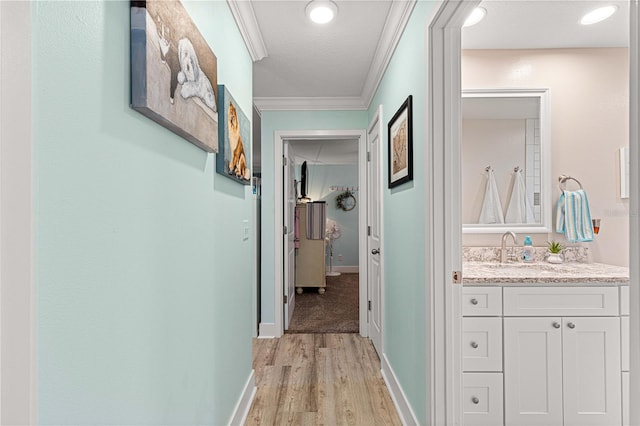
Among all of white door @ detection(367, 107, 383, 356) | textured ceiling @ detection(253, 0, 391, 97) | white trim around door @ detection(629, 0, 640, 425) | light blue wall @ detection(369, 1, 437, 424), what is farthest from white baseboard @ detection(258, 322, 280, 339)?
white trim around door @ detection(629, 0, 640, 425)

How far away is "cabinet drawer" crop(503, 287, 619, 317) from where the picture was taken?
1.80 m

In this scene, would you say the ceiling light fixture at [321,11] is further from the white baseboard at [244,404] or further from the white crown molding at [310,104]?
the white baseboard at [244,404]

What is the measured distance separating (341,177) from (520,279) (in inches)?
235

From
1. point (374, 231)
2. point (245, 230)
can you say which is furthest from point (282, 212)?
point (245, 230)

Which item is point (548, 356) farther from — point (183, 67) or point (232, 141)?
point (183, 67)

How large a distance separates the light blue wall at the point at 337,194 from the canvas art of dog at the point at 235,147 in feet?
18.6

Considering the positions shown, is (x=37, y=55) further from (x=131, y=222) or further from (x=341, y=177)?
(x=341, y=177)

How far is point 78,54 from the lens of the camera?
693 millimetres

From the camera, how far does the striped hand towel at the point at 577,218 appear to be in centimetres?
232

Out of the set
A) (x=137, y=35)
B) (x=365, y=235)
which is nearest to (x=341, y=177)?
(x=365, y=235)

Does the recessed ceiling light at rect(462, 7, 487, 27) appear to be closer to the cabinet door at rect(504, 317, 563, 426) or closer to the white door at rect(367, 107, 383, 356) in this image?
the white door at rect(367, 107, 383, 356)

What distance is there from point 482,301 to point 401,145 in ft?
3.17

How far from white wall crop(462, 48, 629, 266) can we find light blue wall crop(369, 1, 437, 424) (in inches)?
22.1

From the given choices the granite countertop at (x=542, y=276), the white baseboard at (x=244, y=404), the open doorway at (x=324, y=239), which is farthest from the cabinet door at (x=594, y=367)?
the open doorway at (x=324, y=239)
